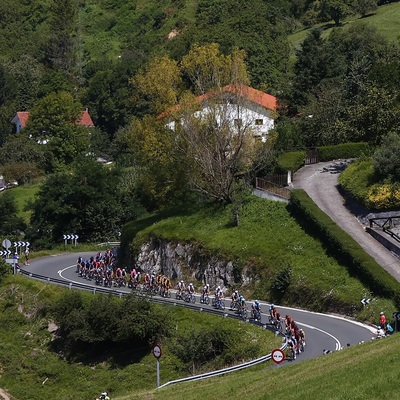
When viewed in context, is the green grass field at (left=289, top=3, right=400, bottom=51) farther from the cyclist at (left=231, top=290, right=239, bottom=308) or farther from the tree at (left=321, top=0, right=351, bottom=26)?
the cyclist at (left=231, top=290, right=239, bottom=308)

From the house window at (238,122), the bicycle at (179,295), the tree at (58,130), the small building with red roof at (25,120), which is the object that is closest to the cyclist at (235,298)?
the bicycle at (179,295)

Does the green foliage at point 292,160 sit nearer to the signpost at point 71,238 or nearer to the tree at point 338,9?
the signpost at point 71,238

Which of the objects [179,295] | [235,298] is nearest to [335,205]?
[235,298]

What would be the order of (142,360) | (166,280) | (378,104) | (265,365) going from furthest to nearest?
(378,104), (166,280), (142,360), (265,365)

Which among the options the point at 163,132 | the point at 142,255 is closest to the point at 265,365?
the point at 142,255

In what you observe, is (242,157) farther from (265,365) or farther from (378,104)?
(265,365)

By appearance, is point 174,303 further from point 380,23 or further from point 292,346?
point 380,23
